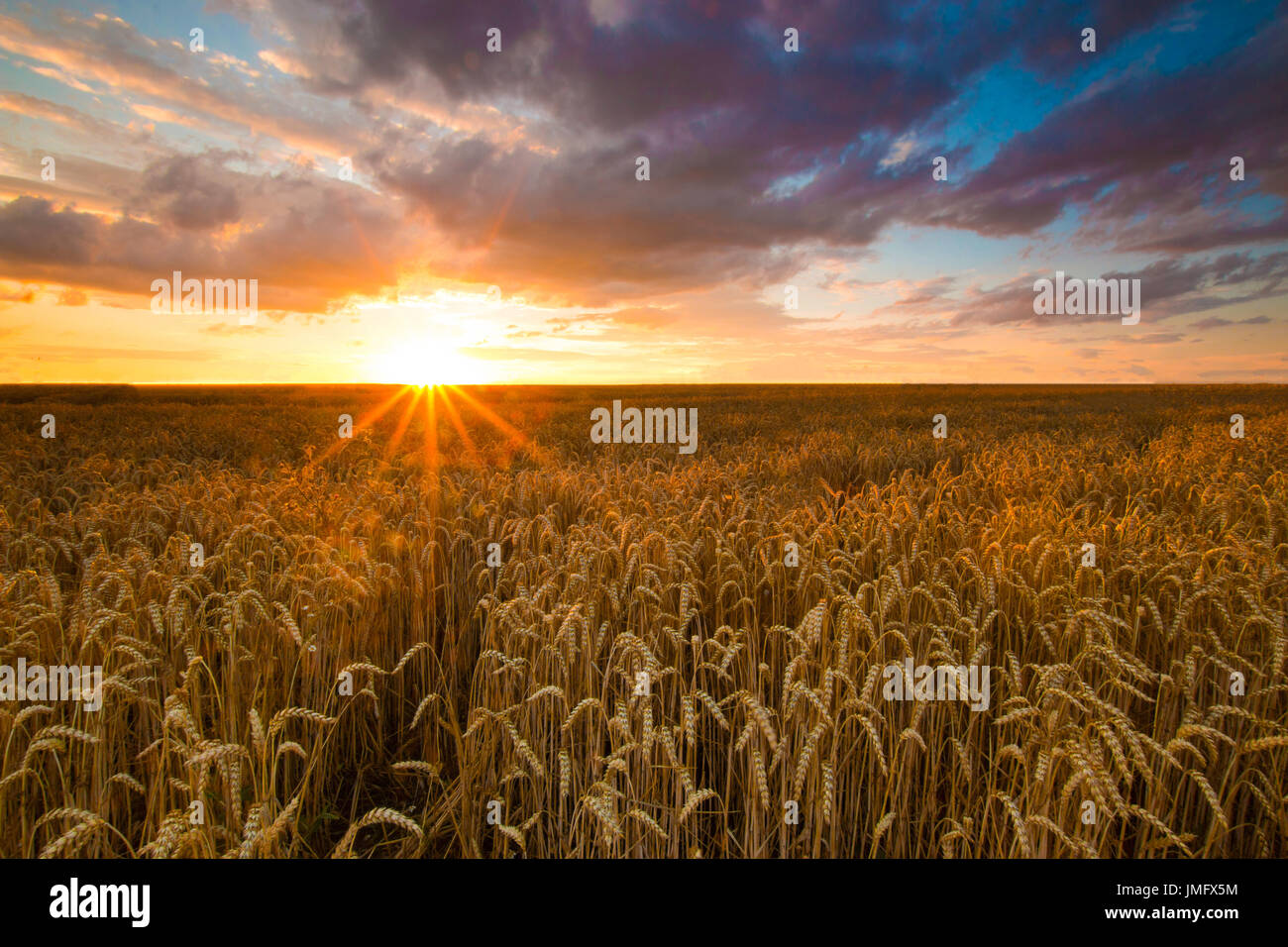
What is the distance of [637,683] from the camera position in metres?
2.56

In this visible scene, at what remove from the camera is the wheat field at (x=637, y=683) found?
102 inches

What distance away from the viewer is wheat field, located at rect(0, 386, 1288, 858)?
259 cm

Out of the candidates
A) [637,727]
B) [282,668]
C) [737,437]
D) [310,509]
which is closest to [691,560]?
[637,727]

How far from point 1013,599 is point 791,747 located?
2310 millimetres

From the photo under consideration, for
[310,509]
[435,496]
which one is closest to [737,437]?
[435,496]

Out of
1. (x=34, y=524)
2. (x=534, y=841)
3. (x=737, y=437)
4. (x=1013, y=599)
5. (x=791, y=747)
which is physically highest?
(x=737, y=437)

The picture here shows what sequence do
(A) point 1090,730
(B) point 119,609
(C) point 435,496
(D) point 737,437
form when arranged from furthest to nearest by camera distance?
1. (D) point 737,437
2. (C) point 435,496
3. (B) point 119,609
4. (A) point 1090,730

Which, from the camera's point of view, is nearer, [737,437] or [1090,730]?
[1090,730]

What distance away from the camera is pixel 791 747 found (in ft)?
10.3

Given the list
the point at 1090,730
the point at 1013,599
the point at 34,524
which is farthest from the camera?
the point at 34,524

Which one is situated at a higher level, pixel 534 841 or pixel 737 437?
pixel 737 437

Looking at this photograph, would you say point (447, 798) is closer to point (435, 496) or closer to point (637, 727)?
point (637, 727)

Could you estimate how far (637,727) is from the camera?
317 centimetres
